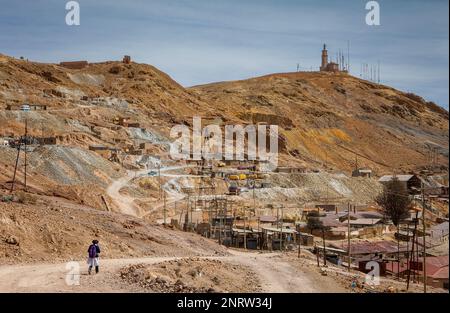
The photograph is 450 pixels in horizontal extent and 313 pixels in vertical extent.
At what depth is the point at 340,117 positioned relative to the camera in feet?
332

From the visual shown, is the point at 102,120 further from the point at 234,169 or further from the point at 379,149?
the point at 379,149

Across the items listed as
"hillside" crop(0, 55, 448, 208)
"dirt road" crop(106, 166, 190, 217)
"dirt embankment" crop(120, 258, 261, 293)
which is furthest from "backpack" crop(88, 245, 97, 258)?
"dirt road" crop(106, 166, 190, 217)

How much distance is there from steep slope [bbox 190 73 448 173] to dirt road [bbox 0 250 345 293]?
53.2 m

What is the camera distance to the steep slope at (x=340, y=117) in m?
85.5

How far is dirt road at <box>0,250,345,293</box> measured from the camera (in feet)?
44.1

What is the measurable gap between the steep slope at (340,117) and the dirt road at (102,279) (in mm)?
53244

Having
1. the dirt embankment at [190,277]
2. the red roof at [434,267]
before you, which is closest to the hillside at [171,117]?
the red roof at [434,267]

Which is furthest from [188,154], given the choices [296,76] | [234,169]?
[296,76]

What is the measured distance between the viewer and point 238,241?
32.3m

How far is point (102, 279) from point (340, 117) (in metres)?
89.9

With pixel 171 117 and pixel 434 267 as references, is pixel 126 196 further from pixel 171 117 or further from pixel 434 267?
pixel 171 117

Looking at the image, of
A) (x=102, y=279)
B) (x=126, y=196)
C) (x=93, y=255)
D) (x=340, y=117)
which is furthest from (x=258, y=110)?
(x=102, y=279)

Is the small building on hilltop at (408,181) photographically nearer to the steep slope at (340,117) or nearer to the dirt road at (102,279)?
the steep slope at (340,117)

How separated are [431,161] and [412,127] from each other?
64.0 ft
